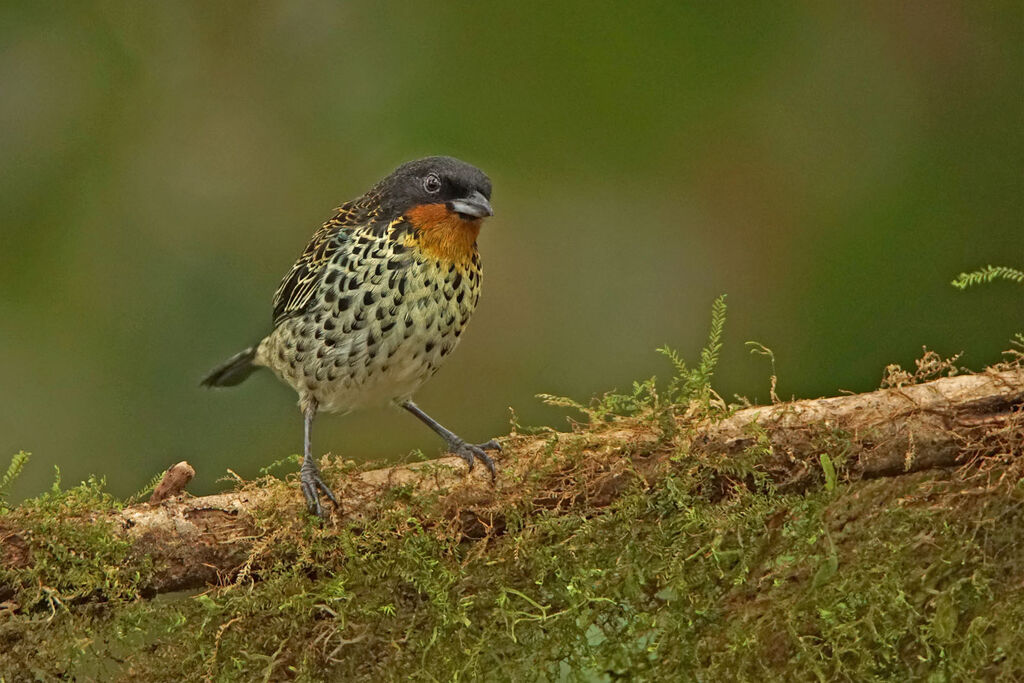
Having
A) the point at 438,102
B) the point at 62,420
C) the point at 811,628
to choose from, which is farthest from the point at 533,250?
the point at 811,628

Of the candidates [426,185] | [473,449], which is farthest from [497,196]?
[473,449]

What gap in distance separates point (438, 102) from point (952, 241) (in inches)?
67.6

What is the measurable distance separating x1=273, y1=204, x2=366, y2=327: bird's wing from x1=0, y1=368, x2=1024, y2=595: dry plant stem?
865mm

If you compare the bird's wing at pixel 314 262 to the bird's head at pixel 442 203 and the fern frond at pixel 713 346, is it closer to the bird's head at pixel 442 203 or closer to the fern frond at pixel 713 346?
the bird's head at pixel 442 203

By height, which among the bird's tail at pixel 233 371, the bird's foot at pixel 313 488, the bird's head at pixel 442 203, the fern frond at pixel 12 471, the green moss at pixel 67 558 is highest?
the bird's head at pixel 442 203

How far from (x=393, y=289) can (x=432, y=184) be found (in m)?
0.31

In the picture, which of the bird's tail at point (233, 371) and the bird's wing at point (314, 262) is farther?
A: the bird's tail at point (233, 371)

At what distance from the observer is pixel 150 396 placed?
14.4 ft

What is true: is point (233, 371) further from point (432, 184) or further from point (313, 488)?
point (313, 488)

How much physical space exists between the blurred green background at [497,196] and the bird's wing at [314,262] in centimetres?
33

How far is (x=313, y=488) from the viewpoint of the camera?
→ 9.04 ft

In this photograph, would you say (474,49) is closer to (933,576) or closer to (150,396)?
(150,396)

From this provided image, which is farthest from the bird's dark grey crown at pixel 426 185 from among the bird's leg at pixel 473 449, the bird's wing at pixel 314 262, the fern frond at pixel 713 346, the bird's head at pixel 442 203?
the fern frond at pixel 713 346

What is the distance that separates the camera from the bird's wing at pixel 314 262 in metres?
3.39
